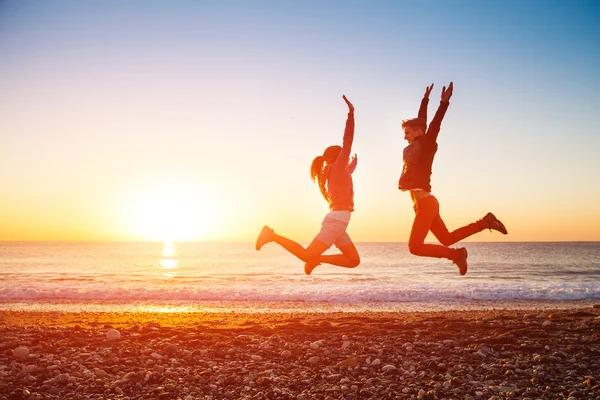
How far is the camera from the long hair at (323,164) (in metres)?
7.67

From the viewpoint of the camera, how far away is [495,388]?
758 cm

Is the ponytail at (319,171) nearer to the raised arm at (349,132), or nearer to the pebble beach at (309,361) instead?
the raised arm at (349,132)

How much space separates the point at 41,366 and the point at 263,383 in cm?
396

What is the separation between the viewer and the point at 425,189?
7055mm

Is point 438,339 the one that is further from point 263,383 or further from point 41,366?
point 41,366

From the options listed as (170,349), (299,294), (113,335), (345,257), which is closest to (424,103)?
(345,257)

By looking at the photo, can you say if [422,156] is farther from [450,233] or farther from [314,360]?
[314,360]

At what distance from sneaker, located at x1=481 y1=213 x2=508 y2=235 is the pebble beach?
95.1 inches

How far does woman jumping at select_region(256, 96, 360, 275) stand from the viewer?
7.32 meters

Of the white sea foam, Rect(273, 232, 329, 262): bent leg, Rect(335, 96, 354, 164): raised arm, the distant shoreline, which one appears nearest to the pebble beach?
Rect(273, 232, 329, 262): bent leg

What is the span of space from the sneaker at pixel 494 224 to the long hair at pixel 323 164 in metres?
2.36

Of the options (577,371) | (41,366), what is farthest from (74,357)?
(577,371)

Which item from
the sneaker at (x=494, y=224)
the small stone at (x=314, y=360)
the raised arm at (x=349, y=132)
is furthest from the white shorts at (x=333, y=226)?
the small stone at (x=314, y=360)

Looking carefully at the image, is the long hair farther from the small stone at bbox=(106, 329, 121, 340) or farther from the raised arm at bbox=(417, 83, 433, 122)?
the small stone at bbox=(106, 329, 121, 340)
